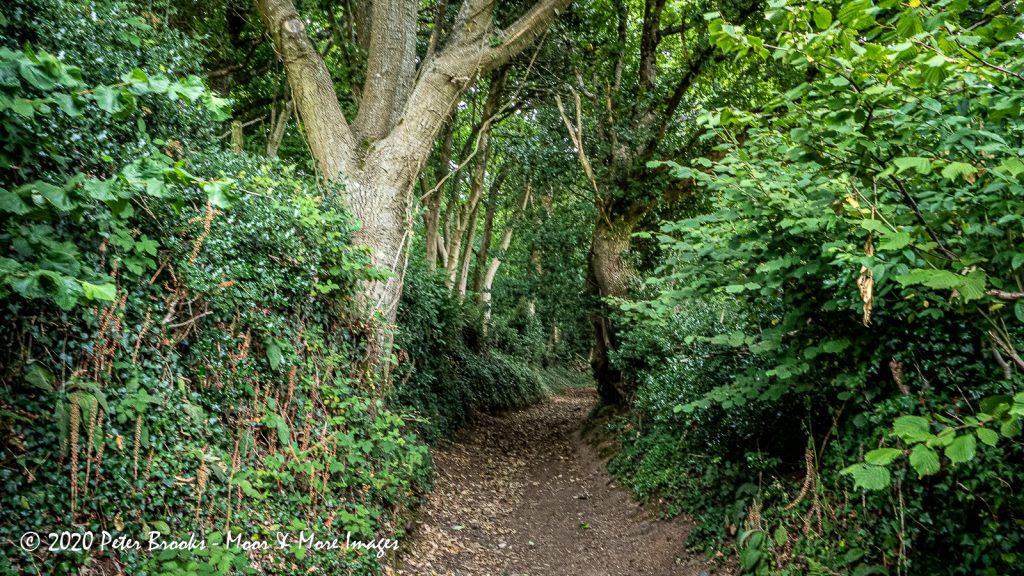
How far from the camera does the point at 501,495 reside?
9.60 meters

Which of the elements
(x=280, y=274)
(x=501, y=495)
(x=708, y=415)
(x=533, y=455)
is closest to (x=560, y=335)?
(x=533, y=455)

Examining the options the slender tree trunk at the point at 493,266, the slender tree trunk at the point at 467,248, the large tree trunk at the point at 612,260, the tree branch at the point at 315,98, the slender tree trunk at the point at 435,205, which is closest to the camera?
the tree branch at the point at 315,98

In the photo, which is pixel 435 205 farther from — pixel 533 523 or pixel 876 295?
pixel 876 295

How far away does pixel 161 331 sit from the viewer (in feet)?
14.1

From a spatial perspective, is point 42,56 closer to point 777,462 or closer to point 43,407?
point 43,407

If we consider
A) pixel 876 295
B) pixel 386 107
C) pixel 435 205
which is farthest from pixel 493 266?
pixel 876 295


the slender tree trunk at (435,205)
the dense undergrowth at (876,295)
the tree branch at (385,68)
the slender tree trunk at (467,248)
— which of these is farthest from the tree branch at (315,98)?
A: the slender tree trunk at (467,248)

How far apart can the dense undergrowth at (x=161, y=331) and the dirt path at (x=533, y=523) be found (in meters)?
0.89

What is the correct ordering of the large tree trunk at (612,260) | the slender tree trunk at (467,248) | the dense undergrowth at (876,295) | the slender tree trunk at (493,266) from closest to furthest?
the dense undergrowth at (876,295) → the large tree trunk at (612,260) → the slender tree trunk at (493,266) → the slender tree trunk at (467,248)

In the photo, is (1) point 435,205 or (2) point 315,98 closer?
(2) point 315,98

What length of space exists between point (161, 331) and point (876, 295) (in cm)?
511

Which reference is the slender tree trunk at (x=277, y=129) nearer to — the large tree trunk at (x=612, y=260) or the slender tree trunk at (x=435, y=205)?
the slender tree trunk at (x=435, y=205)

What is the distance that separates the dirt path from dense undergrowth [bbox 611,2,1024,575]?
0.78m

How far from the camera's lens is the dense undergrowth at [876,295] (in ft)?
9.66
